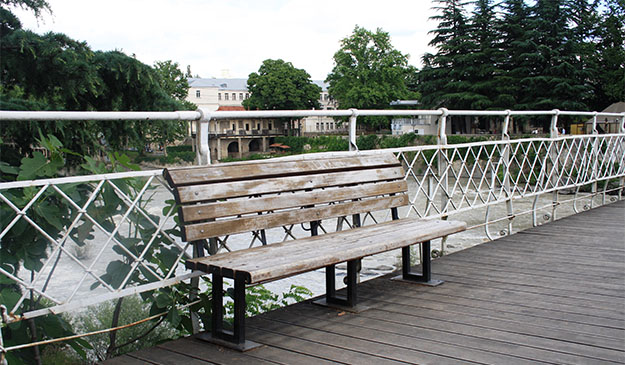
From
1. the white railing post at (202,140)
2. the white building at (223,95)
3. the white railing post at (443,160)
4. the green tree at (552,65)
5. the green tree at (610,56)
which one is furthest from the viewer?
the white building at (223,95)

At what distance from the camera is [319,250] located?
119 inches

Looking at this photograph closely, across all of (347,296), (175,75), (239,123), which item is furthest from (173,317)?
(239,123)

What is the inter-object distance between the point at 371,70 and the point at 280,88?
1501 centimetres

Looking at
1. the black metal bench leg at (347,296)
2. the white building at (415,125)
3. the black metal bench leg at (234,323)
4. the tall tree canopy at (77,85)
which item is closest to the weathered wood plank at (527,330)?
the black metal bench leg at (347,296)

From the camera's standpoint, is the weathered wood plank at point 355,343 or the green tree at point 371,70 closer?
the weathered wood plank at point 355,343

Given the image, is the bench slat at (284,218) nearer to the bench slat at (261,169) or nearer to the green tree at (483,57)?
the bench slat at (261,169)


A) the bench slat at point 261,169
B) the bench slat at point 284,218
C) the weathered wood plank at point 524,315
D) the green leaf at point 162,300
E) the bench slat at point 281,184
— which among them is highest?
the bench slat at point 261,169

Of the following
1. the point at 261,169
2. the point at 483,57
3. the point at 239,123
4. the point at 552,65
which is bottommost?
the point at 261,169

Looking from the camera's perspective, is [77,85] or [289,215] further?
[77,85]

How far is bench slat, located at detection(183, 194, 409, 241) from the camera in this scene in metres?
2.88

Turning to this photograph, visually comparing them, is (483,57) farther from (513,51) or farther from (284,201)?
(284,201)

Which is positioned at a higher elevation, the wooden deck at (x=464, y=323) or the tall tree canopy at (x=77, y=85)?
the tall tree canopy at (x=77, y=85)

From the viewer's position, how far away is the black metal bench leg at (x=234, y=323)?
2.77m

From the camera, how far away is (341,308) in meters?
3.39
